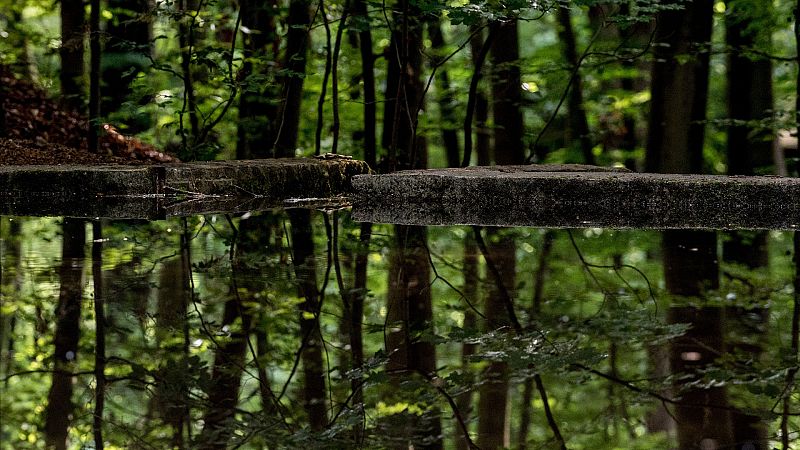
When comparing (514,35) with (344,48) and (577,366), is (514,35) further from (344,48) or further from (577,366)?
(577,366)

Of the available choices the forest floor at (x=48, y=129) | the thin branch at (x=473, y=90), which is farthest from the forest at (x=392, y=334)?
the forest floor at (x=48, y=129)

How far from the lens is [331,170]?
7.18 m

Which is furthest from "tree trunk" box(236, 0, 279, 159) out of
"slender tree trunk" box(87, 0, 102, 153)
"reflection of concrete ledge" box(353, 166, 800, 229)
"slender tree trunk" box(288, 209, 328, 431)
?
"slender tree trunk" box(288, 209, 328, 431)

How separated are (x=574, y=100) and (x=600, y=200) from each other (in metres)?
9.42

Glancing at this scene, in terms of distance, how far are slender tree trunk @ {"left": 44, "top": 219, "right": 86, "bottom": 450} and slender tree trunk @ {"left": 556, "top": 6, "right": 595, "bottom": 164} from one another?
10564 mm

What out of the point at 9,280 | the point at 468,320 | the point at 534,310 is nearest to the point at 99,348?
the point at 468,320

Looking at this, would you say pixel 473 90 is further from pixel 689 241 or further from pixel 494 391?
pixel 494 391

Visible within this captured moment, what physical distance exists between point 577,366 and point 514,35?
31.1 ft

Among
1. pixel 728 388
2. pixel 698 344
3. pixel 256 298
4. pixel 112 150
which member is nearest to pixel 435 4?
pixel 256 298

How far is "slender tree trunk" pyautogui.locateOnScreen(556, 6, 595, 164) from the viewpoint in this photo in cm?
1384

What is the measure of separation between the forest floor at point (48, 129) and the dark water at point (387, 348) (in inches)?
166

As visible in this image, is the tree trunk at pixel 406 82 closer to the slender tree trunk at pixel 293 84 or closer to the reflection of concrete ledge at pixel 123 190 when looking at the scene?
the slender tree trunk at pixel 293 84

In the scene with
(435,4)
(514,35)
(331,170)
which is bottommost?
(331,170)

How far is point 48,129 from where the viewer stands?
386 inches
